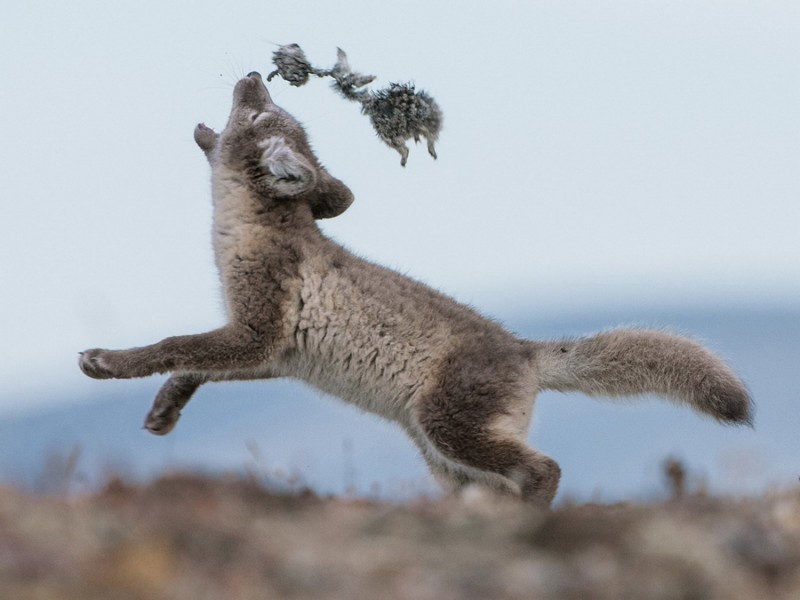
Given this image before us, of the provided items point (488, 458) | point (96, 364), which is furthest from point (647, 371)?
point (96, 364)

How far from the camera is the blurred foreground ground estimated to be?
342 centimetres

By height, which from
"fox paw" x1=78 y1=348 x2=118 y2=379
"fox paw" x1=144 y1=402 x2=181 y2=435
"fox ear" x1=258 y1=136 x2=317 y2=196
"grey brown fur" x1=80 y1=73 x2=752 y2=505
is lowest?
"fox paw" x1=144 y1=402 x2=181 y2=435

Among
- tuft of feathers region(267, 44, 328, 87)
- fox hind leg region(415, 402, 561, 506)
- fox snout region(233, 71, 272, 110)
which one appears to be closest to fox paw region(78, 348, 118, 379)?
fox hind leg region(415, 402, 561, 506)

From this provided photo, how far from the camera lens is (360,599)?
132 inches

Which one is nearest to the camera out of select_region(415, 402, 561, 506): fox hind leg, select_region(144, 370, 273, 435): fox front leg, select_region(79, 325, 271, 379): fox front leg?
select_region(415, 402, 561, 506): fox hind leg

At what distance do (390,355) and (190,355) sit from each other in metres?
1.38

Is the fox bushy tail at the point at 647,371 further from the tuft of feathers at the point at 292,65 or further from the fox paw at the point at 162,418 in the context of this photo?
the tuft of feathers at the point at 292,65

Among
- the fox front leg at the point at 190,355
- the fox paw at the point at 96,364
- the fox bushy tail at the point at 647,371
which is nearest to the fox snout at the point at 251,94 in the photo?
the fox front leg at the point at 190,355

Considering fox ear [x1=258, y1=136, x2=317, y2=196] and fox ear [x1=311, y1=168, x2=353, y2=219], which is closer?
fox ear [x1=258, y1=136, x2=317, y2=196]

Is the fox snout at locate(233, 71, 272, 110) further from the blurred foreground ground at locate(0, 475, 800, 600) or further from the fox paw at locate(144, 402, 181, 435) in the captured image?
the blurred foreground ground at locate(0, 475, 800, 600)

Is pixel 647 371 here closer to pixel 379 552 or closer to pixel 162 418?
pixel 162 418

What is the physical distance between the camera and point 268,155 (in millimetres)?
8508

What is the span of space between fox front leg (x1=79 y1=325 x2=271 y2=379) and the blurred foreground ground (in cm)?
284

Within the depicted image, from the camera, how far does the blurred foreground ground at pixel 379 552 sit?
11.2 feet
